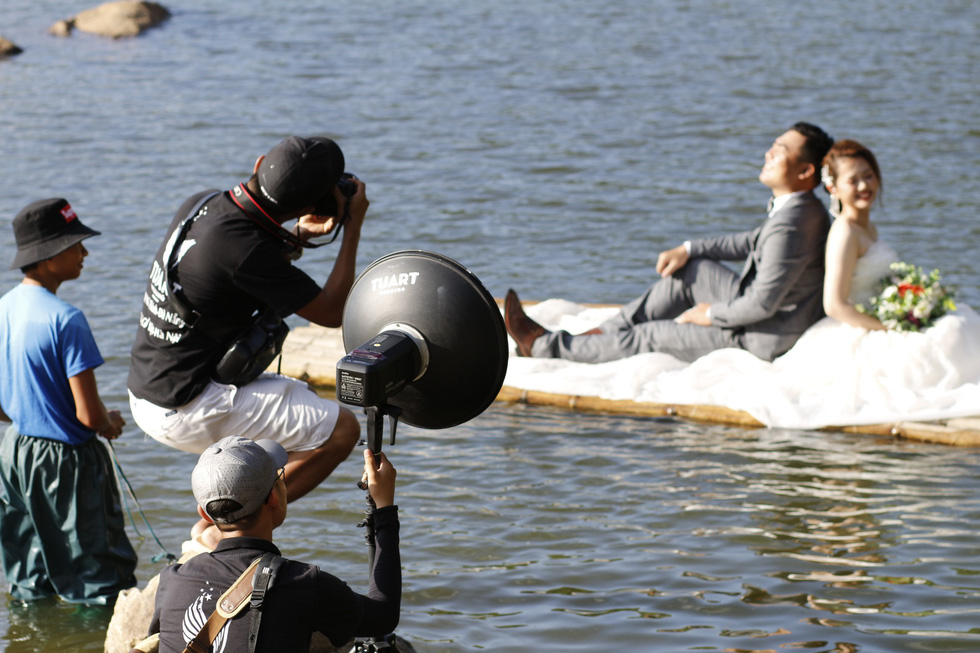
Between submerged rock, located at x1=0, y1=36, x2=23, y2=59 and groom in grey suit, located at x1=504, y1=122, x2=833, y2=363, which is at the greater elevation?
groom in grey suit, located at x1=504, y1=122, x2=833, y2=363

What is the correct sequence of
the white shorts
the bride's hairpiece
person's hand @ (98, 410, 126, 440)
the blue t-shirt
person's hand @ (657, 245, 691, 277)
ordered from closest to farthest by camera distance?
the white shorts < the blue t-shirt < person's hand @ (98, 410, 126, 440) < the bride's hairpiece < person's hand @ (657, 245, 691, 277)

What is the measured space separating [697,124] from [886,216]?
424 centimetres

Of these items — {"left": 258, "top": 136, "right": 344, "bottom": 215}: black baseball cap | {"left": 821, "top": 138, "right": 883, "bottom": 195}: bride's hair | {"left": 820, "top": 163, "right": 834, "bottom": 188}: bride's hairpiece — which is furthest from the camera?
{"left": 820, "top": 163, "right": 834, "bottom": 188}: bride's hairpiece

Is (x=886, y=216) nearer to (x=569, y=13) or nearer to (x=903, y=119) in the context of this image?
(x=903, y=119)

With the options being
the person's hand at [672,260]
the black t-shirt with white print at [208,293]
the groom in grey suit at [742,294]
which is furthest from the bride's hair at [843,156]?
the black t-shirt with white print at [208,293]

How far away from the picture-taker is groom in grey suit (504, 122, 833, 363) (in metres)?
7.69

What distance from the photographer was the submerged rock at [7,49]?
21844 mm

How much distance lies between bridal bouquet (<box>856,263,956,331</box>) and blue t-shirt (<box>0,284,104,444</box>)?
4533mm

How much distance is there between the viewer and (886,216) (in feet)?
40.2

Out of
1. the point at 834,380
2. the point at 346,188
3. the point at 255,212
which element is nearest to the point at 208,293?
the point at 255,212

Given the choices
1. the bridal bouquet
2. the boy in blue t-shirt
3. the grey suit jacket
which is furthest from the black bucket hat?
the bridal bouquet

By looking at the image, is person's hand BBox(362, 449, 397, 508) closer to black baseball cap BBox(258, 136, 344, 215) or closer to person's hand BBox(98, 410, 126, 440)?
black baseball cap BBox(258, 136, 344, 215)

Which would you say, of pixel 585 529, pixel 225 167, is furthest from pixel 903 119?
pixel 585 529

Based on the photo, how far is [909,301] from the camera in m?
7.40
